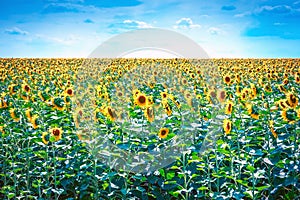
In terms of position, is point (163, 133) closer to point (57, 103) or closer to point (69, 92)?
point (57, 103)

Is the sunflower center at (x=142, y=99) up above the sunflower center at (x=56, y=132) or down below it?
above

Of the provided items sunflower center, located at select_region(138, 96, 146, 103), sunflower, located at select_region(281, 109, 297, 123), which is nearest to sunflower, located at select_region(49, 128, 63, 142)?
sunflower center, located at select_region(138, 96, 146, 103)

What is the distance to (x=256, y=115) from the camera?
210 inches

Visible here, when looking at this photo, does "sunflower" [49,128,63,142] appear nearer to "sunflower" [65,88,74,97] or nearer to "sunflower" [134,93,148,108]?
"sunflower" [134,93,148,108]

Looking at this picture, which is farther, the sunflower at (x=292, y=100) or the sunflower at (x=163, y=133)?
the sunflower at (x=292, y=100)

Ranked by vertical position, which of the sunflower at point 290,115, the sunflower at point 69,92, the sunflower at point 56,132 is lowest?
the sunflower at point 56,132

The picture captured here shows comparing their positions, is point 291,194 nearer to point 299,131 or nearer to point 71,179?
point 299,131

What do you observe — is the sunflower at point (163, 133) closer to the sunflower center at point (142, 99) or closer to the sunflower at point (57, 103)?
the sunflower center at point (142, 99)

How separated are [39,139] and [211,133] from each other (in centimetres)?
262

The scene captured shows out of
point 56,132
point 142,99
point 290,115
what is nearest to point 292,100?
point 290,115

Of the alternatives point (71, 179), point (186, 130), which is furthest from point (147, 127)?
point (71, 179)

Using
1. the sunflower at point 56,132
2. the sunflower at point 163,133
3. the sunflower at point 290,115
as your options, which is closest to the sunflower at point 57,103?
the sunflower at point 56,132

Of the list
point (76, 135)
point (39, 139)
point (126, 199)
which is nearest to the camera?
point (126, 199)

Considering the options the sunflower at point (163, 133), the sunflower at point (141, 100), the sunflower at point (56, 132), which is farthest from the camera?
the sunflower at point (141, 100)
